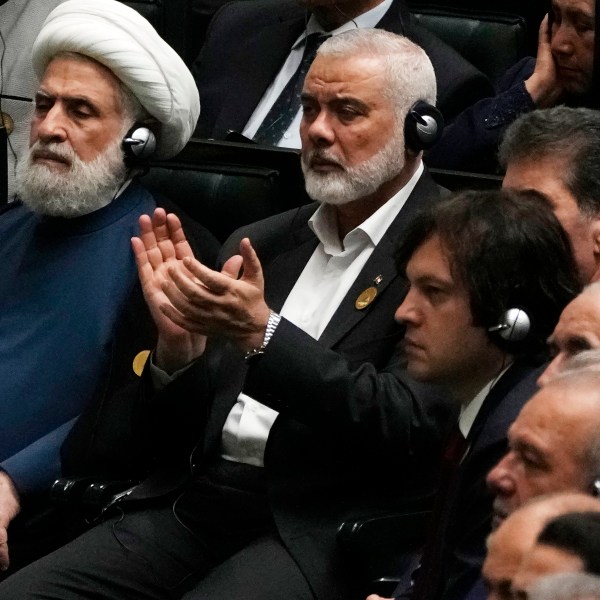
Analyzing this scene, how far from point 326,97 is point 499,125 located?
0.48 metres

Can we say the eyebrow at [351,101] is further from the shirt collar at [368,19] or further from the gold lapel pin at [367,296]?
the shirt collar at [368,19]

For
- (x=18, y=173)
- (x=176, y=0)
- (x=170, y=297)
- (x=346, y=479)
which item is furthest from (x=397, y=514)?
(x=176, y=0)

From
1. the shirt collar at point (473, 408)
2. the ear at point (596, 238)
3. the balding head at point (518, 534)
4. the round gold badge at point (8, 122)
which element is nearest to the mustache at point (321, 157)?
the ear at point (596, 238)

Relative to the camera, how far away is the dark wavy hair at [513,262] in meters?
2.19

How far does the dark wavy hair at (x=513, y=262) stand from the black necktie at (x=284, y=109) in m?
1.20

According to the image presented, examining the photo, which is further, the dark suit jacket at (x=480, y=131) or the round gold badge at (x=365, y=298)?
the dark suit jacket at (x=480, y=131)

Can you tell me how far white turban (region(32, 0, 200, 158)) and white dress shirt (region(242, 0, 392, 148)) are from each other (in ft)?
1.24

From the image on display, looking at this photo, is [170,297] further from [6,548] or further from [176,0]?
[176,0]

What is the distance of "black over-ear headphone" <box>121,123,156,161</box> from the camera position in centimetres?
297

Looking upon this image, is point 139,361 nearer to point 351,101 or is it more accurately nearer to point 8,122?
point 351,101

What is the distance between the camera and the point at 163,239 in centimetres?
262

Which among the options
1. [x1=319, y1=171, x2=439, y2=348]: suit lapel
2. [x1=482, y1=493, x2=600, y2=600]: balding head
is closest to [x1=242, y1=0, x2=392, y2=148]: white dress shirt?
[x1=319, y1=171, x2=439, y2=348]: suit lapel

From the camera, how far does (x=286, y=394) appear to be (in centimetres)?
237

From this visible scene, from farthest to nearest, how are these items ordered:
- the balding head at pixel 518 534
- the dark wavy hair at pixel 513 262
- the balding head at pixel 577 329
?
the dark wavy hair at pixel 513 262, the balding head at pixel 577 329, the balding head at pixel 518 534
